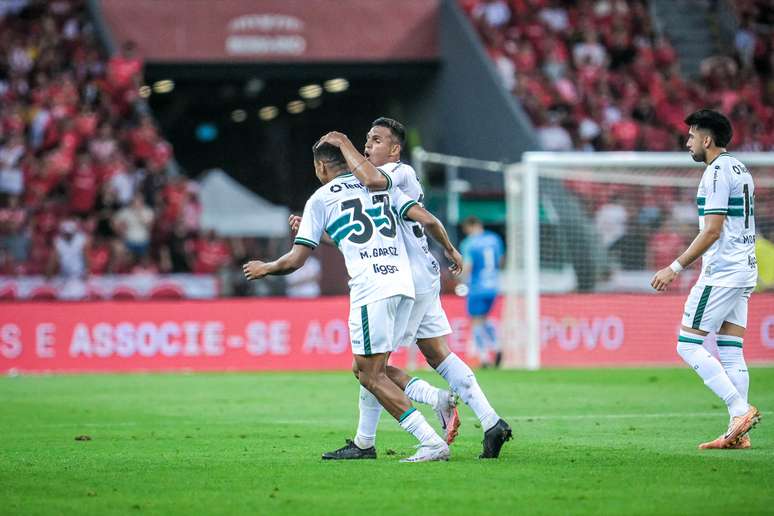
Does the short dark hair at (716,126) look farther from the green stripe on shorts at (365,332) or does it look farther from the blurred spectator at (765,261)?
the blurred spectator at (765,261)

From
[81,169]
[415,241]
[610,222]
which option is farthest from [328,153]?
[81,169]

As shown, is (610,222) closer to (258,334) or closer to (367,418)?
(258,334)

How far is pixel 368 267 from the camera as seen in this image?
8.48 meters

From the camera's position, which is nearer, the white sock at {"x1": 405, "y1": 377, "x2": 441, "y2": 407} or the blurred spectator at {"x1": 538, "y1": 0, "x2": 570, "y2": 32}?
the white sock at {"x1": 405, "y1": 377, "x2": 441, "y2": 407}

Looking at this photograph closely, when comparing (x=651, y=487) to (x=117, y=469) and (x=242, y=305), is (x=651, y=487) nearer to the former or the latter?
(x=117, y=469)

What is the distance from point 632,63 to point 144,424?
2052cm

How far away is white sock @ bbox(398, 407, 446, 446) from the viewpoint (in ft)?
27.7

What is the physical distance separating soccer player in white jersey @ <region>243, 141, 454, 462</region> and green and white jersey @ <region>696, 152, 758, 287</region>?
7.44 feet

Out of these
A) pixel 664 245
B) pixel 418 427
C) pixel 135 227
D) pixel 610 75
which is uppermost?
pixel 610 75

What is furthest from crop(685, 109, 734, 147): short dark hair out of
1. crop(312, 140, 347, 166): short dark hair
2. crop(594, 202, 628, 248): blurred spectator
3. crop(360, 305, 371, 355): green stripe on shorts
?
crop(594, 202, 628, 248): blurred spectator

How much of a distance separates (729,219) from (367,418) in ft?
10.1

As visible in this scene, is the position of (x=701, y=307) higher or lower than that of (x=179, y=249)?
lower

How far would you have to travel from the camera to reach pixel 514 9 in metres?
30.1

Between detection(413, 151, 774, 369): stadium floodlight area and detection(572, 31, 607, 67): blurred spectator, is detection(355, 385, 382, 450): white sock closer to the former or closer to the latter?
detection(413, 151, 774, 369): stadium floodlight area
